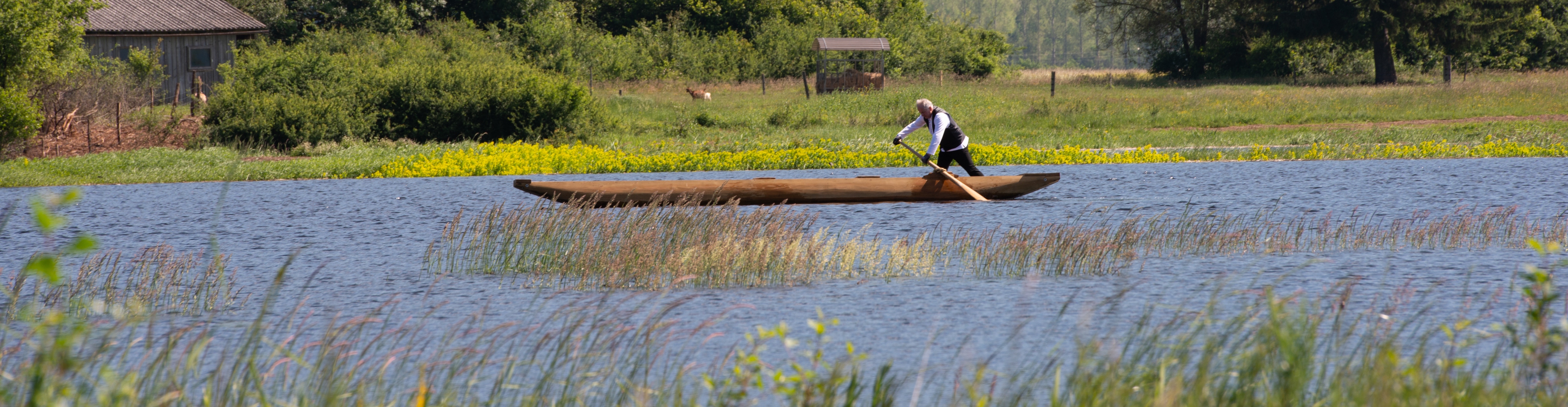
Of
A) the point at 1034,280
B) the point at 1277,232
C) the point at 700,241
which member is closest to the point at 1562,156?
the point at 1277,232

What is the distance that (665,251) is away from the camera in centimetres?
1020

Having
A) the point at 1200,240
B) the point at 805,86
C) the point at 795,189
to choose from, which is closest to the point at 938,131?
the point at 795,189

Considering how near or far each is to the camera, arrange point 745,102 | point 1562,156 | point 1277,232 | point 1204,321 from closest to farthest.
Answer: point 1204,321 < point 1277,232 < point 1562,156 < point 745,102

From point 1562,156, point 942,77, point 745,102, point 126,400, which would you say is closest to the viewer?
point 126,400

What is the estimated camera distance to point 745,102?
38.8 metres

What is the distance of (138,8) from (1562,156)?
36113 millimetres

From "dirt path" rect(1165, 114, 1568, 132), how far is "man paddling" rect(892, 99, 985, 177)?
14.1 m

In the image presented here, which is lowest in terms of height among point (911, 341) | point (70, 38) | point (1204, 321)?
point (911, 341)

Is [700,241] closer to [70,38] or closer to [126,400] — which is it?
[126,400]

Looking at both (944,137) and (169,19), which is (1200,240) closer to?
(944,137)

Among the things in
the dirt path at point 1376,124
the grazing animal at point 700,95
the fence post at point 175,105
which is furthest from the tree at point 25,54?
the dirt path at point 1376,124

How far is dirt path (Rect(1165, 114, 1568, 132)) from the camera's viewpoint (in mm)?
28188

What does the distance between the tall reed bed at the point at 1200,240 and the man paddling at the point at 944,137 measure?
2.11 meters

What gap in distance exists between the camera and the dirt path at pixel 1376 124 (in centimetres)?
2819
